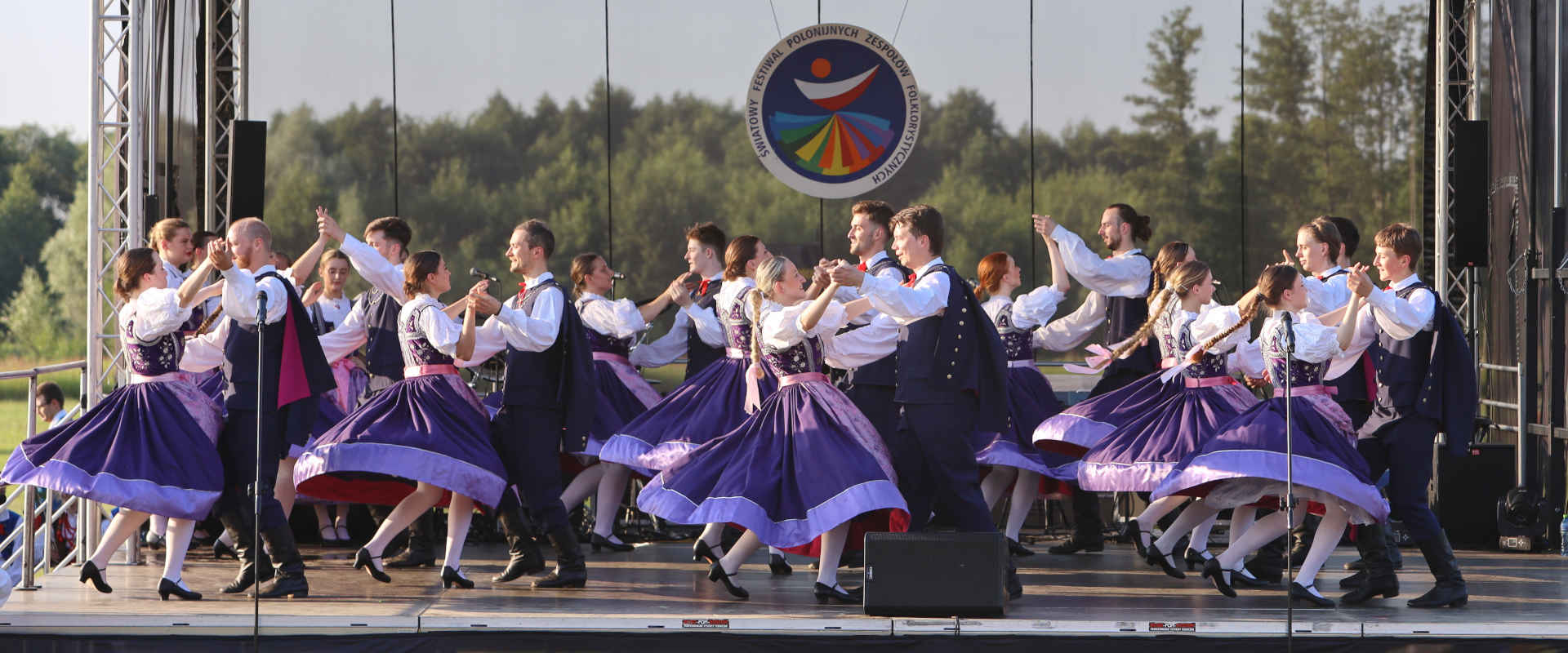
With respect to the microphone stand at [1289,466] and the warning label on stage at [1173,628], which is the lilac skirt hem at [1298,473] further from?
the warning label on stage at [1173,628]

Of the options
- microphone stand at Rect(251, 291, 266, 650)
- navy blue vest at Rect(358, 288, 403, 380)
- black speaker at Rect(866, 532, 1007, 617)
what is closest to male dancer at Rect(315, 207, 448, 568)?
navy blue vest at Rect(358, 288, 403, 380)

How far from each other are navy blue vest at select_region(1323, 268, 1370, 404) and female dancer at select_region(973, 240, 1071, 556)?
1215mm

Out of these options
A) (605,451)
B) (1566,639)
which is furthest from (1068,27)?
(1566,639)

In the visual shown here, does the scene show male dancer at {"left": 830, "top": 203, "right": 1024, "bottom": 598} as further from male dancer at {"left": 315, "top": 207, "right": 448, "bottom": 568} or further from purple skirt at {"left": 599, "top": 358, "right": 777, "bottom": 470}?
male dancer at {"left": 315, "top": 207, "right": 448, "bottom": 568}

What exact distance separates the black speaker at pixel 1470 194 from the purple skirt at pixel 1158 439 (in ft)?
7.46

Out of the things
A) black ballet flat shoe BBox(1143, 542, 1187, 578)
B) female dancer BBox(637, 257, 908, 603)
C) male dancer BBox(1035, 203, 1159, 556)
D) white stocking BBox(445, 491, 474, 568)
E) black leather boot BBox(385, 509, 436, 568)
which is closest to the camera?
female dancer BBox(637, 257, 908, 603)

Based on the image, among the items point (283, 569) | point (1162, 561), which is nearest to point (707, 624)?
point (283, 569)

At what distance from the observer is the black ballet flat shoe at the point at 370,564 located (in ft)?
18.3

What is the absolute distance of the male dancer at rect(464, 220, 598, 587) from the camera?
5496 millimetres

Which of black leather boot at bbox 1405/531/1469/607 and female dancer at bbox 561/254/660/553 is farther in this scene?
female dancer at bbox 561/254/660/553

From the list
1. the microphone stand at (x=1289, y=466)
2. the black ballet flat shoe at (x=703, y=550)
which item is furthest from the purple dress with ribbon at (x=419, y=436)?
the microphone stand at (x=1289, y=466)

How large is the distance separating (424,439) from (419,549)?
3.48 ft

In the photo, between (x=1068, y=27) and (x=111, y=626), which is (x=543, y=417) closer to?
(x=111, y=626)

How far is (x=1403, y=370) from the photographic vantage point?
526 centimetres
